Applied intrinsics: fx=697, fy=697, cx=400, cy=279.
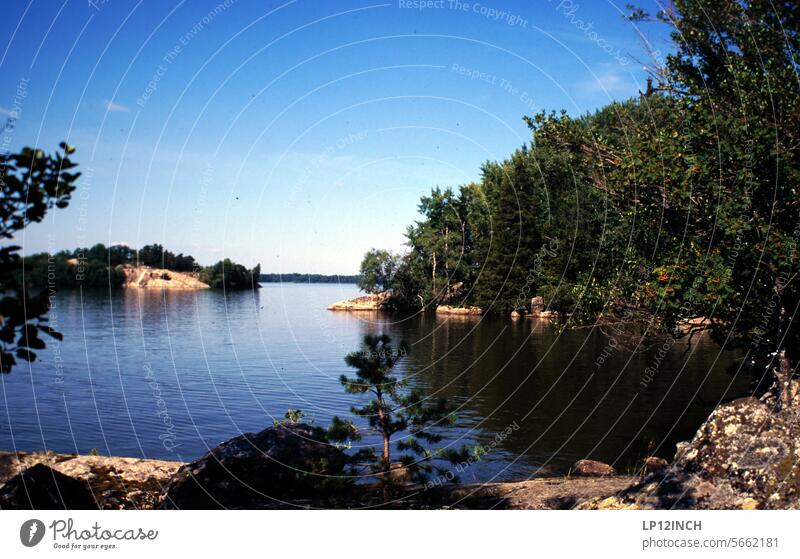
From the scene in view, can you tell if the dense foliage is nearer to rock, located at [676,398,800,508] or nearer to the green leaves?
rock, located at [676,398,800,508]

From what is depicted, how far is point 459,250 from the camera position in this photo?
243 feet

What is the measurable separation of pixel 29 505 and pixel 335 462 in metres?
5.85

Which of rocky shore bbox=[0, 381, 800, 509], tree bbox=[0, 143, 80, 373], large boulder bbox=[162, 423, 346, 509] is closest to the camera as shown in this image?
tree bbox=[0, 143, 80, 373]

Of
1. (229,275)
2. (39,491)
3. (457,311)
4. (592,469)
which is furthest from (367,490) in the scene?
(229,275)

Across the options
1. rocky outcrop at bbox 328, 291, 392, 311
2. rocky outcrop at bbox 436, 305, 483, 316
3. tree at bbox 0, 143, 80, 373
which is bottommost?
rocky outcrop at bbox 436, 305, 483, 316

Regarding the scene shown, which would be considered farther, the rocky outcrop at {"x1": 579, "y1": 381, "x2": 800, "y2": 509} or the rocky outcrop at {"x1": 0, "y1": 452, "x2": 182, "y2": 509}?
the rocky outcrop at {"x1": 0, "y1": 452, "x2": 182, "y2": 509}

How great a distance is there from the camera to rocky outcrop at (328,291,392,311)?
79938 mm

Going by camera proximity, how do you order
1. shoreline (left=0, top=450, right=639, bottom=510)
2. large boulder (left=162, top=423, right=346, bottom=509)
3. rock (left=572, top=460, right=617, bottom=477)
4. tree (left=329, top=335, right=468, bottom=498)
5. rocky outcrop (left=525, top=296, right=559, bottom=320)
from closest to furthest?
shoreline (left=0, top=450, right=639, bottom=510)
large boulder (left=162, top=423, right=346, bottom=509)
tree (left=329, top=335, right=468, bottom=498)
rock (left=572, top=460, right=617, bottom=477)
rocky outcrop (left=525, top=296, right=559, bottom=320)

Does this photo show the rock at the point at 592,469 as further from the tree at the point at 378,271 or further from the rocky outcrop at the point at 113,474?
the tree at the point at 378,271

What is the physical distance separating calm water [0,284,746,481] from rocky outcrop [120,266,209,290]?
212 ft

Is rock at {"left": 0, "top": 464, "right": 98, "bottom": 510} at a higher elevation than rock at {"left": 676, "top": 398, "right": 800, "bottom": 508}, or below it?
below

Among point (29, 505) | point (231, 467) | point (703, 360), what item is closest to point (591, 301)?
point (231, 467)

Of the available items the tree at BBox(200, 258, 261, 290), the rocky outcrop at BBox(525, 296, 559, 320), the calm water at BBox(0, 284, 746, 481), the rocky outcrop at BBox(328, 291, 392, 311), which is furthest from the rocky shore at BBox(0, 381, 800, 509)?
the tree at BBox(200, 258, 261, 290)

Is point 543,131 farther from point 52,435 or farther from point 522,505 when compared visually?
point 52,435
